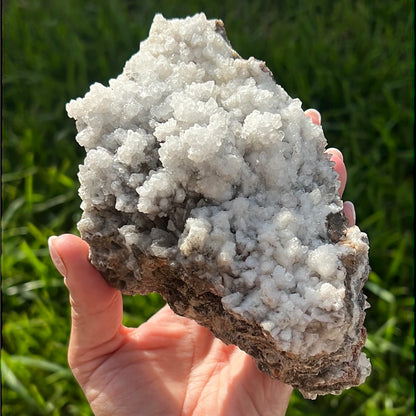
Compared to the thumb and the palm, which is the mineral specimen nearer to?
the thumb

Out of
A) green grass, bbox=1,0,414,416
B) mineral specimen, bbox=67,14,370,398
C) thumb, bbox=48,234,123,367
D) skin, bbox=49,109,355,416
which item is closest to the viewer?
mineral specimen, bbox=67,14,370,398

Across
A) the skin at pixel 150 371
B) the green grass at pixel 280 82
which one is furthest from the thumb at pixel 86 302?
the green grass at pixel 280 82

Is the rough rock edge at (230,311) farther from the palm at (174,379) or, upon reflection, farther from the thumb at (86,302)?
the palm at (174,379)

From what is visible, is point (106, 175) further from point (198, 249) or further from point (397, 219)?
point (397, 219)

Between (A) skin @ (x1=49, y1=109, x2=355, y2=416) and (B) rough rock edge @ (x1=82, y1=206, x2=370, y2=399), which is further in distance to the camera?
(A) skin @ (x1=49, y1=109, x2=355, y2=416)

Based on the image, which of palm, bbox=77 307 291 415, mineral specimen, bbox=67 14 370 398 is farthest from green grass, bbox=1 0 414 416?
mineral specimen, bbox=67 14 370 398

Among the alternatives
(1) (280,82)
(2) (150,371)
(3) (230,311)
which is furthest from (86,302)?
(1) (280,82)
